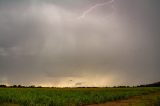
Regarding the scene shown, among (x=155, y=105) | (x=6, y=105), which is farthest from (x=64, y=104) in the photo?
(x=155, y=105)

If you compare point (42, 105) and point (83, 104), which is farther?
point (83, 104)

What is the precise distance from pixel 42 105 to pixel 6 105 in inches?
122

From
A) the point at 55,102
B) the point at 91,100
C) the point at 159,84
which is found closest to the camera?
the point at 55,102

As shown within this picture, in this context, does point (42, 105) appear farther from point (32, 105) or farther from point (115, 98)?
point (115, 98)

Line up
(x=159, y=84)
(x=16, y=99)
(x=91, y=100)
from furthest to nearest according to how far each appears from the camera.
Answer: (x=159, y=84)
(x=91, y=100)
(x=16, y=99)

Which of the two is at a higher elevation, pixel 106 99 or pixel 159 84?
pixel 159 84

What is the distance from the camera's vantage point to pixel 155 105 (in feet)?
73.3

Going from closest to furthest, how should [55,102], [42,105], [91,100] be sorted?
[42,105] → [55,102] → [91,100]

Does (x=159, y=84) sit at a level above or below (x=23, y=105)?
above

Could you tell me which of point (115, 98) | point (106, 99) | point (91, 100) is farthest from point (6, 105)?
point (115, 98)

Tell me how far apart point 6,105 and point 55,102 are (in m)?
4.02

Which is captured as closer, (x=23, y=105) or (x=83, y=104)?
(x=23, y=105)

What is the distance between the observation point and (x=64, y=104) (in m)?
24.4

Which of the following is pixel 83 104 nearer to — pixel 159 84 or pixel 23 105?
pixel 23 105
